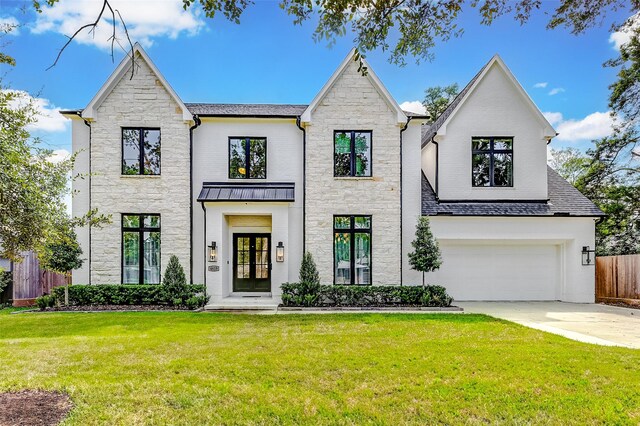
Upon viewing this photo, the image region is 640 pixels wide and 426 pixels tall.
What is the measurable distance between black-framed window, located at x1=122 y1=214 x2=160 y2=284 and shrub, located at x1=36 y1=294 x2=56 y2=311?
6.54 feet

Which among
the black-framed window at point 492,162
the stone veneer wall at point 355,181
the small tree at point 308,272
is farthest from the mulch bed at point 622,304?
the small tree at point 308,272

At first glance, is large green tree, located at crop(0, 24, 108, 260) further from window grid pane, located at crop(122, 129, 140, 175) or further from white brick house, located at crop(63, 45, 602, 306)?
window grid pane, located at crop(122, 129, 140, 175)

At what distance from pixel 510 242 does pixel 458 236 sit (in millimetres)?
1946

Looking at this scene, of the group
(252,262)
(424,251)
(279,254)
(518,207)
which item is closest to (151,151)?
(252,262)

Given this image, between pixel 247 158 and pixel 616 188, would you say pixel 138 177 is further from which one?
pixel 616 188

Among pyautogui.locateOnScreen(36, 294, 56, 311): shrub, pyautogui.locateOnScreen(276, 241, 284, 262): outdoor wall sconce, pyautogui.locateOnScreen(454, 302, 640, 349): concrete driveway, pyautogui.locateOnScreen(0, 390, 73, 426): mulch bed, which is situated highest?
pyautogui.locateOnScreen(276, 241, 284, 262): outdoor wall sconce

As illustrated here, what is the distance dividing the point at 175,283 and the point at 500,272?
11.2 m

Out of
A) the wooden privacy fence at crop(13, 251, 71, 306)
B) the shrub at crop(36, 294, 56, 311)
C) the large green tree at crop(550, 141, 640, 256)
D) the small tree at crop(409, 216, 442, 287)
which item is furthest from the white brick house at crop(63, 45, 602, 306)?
the large green tree at crop(550, 141, 640, 256)

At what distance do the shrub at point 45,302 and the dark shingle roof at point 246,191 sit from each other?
540cm

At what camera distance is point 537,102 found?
1411 cm

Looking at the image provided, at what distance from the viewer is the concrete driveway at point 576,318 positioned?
7.91m

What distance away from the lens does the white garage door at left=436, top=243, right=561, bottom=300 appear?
44.0 feet

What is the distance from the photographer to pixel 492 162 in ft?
44.9

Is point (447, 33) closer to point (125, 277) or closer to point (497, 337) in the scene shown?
point (497, 337)
